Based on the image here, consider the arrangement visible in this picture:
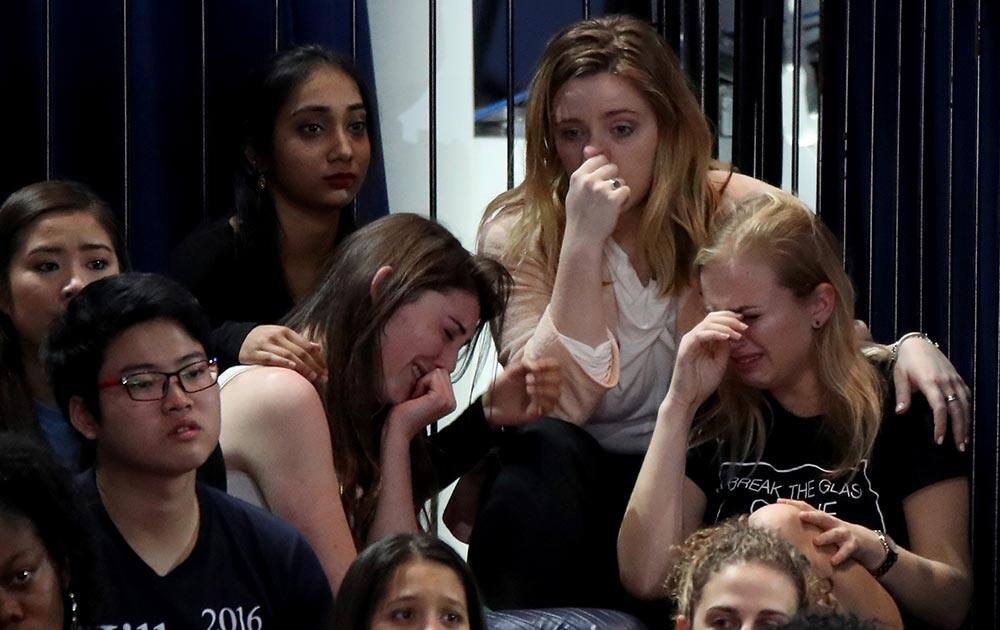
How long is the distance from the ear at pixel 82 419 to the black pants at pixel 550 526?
0.53 metres

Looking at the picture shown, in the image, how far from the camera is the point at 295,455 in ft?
6.23

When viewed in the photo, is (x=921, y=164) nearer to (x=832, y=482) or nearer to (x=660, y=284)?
(x=660, y=284)

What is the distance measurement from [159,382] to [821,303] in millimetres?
900

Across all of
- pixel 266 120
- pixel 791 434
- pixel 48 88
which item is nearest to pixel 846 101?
pixel 791 434

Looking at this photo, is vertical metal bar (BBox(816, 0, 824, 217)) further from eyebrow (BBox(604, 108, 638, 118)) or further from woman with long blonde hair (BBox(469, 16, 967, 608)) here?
eyebrow (BBox(604, 108, 638, 118))

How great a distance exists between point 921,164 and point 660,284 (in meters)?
0.85

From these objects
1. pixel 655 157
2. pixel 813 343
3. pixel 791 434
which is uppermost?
pixel 655 157

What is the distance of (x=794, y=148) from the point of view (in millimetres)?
2881

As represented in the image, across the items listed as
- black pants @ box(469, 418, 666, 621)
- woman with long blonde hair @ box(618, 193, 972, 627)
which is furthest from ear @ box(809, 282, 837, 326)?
black pants @ box(469, 418, 666, 621)

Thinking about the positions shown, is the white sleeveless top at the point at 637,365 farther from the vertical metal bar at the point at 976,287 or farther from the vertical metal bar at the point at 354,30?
the vertical metal bar at the point at 976,287

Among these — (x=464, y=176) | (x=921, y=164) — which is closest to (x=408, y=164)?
(x=464, y=176)

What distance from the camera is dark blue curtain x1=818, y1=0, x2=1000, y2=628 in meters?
2.96

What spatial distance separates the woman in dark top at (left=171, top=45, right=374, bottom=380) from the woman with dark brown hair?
0.17 metres

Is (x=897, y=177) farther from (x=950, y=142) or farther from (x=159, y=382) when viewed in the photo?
(x=159, y=382)
